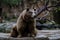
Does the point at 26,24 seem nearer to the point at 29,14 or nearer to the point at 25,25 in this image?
the point at 25,25

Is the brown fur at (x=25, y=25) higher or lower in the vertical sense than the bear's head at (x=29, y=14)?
lower

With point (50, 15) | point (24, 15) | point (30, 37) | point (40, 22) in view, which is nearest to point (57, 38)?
point (30, 37)

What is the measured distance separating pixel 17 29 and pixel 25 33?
236 millimetres

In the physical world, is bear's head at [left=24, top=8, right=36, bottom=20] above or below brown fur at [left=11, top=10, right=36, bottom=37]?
above

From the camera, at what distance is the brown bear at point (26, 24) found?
4930mm

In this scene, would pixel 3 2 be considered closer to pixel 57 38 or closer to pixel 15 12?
pixel 15 12

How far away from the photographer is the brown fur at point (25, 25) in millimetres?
4957

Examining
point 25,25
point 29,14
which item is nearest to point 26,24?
point 25,25

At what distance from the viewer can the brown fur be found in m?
4.96

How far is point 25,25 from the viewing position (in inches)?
200

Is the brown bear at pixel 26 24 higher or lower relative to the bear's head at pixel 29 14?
lower

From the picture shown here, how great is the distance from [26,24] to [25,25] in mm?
36

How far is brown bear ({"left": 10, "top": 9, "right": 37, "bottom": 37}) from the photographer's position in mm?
4930

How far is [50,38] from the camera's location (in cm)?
514
